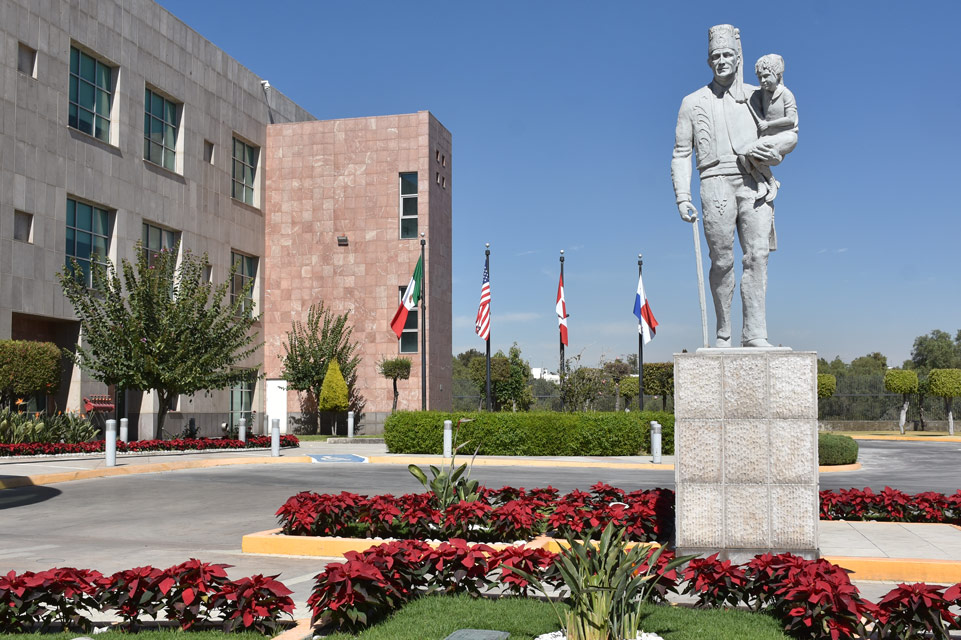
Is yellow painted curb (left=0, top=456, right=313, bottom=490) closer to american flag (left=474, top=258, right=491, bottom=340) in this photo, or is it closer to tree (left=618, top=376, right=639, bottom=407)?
american flag (left=474, top=258, right=491, bottom=340)

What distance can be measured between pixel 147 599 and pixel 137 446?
69.3 feet

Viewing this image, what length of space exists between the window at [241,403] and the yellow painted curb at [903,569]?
110 feet

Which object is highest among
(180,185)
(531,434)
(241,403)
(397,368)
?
(180,185)

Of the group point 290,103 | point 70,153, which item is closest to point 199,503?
point 70,153

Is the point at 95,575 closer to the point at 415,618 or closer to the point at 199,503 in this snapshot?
the point at 415,618

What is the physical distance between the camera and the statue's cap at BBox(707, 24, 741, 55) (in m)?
8.47

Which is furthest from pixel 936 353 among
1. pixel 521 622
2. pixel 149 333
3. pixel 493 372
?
pixel 521 622

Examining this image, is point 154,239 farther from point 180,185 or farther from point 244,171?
Result: point 244,171

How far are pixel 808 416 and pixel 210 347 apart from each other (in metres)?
23.3

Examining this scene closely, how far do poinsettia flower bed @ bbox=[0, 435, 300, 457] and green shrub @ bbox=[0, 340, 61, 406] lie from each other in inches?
73.4

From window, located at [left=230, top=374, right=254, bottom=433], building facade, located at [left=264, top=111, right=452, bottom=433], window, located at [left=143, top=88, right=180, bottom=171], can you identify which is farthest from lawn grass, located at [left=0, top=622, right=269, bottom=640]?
window, located at [left=230, top=374, right=254, bottom=433]

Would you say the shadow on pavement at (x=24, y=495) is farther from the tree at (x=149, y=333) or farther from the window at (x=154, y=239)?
the window at (x=154, y=239)

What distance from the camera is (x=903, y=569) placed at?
7617 mm

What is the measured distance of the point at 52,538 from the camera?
1073 centimetres
